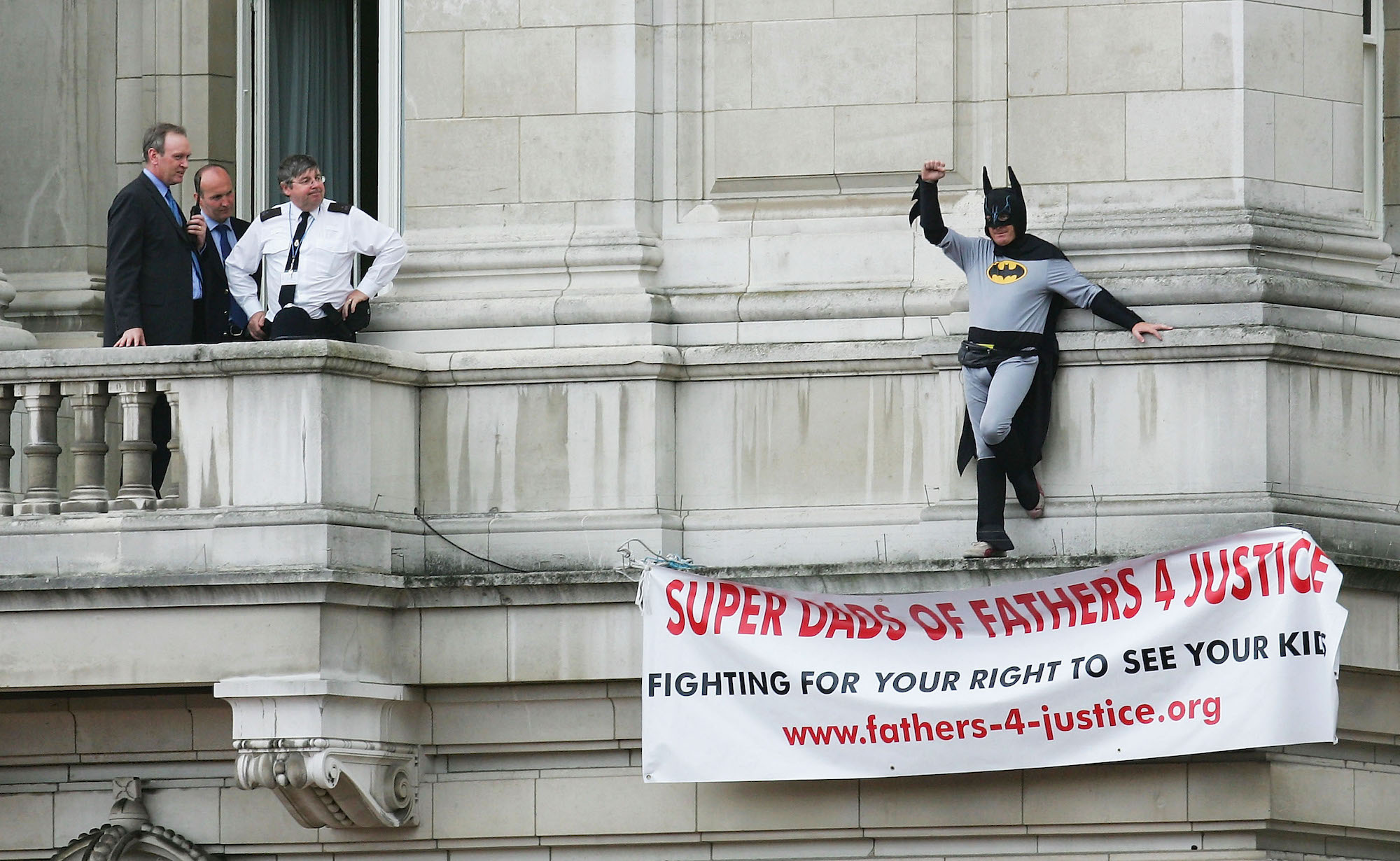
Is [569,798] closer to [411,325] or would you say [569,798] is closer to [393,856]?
[393,856]

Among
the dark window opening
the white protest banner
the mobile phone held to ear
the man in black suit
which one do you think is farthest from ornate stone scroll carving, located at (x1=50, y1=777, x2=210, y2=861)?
the dark window opening

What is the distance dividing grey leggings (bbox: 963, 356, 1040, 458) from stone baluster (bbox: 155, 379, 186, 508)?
469 cm

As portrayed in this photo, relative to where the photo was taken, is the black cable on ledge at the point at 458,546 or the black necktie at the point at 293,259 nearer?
the black cable on ledge at the point at 458,546

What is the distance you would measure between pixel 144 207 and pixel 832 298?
429 cm

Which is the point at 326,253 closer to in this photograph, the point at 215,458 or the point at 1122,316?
the point at 215,458

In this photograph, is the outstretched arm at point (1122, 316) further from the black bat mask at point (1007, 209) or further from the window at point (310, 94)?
the window at point (310, 94)

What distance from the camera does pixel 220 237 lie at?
21000 mm

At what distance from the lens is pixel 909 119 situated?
20000 millimetres

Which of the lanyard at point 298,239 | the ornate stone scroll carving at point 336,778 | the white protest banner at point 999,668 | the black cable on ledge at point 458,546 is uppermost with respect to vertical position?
the lanyard at point 298,239

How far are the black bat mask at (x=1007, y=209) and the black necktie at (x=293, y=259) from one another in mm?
4315

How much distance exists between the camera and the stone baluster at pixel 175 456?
19.2 m

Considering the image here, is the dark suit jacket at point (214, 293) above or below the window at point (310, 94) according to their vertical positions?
below

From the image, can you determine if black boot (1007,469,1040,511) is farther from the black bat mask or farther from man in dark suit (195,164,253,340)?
man in dark suit (195,164,253,340)

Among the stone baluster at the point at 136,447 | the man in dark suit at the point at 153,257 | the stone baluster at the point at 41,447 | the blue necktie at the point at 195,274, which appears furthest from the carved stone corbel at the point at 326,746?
the blue necktie at the point at 195,274
